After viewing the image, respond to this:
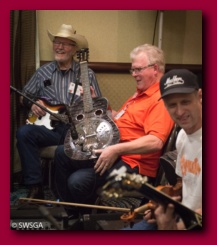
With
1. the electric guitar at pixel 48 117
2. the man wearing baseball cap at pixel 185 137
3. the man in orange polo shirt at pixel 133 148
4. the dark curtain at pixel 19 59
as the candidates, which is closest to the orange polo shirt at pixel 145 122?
the man in orange polo shirt at pixel 133 148

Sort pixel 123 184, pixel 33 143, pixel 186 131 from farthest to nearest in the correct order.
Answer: pixel 33 143, pixel 186 131, pixel 123 184

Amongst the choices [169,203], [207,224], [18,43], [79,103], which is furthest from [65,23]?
[207,224]

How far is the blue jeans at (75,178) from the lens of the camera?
6.08 ft

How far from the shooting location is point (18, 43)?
188 centimetres

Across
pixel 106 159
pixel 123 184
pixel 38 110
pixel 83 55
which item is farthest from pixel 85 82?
pixel 123 184

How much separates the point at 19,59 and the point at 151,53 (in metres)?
0.54

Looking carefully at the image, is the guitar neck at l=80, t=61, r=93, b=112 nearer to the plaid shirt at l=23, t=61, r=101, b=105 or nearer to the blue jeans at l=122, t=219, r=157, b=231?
the plaid shirt at l=23, t=61, r=101, b=105

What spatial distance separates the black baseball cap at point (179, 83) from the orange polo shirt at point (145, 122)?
16cm

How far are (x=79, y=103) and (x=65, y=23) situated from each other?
32 centimetres

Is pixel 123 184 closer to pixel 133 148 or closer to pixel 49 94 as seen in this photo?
pixel 133 148

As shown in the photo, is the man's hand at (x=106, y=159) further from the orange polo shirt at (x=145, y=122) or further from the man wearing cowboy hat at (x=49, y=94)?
the man wearing cowboy hat at (x=49, y=94)

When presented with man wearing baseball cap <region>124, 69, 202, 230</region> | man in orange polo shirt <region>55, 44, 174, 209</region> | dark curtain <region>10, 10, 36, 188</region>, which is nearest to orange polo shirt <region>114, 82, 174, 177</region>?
man in orange polo shirt <region>55, 44, 174, 209</region>

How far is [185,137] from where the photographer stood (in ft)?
5.82

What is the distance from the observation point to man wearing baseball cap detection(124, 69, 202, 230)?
1.67 metres
